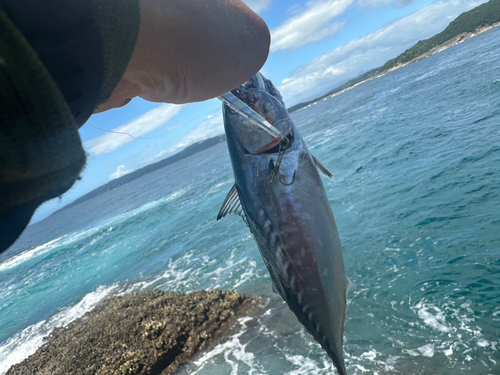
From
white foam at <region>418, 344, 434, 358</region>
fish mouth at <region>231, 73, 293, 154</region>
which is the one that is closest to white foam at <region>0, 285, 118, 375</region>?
white foam at <region>418, 344, 434, 358</region>

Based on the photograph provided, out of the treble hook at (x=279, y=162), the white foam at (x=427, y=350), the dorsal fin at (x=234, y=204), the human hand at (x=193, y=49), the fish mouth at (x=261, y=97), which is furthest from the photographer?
the white foam at (x=427, y=350)

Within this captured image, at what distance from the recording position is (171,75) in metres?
1.05

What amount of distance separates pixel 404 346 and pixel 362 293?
168 centimetres

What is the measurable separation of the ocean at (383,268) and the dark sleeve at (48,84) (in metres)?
5.55

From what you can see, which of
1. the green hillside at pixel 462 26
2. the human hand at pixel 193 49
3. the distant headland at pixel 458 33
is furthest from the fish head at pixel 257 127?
the green hillside at pixel 462 26

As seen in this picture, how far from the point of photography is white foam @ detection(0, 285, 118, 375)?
32.1ft

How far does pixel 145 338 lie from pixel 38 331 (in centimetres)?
779

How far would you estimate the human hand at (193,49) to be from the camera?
878 mm

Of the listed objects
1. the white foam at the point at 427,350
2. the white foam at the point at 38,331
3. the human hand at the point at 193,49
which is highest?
the human hand at the point at 193,49

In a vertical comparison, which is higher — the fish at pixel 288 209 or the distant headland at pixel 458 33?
the distant headland at pixel 458 33

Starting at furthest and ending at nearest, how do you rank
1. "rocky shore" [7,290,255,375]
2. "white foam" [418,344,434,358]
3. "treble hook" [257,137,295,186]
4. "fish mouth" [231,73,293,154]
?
"rocky shore" [7,290,255,375], "white foam" [418,344,434,358], "treble hook" [257,137,295,186], "fish mouth" [231,73,293,154]

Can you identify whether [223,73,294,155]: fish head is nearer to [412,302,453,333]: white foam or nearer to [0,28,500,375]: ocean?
[0,28,500,375]: ocean

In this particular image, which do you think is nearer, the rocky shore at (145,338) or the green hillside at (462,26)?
the rocky shore at (145,338)

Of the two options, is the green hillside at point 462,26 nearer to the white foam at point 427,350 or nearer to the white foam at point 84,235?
the white foam at point 84,235
